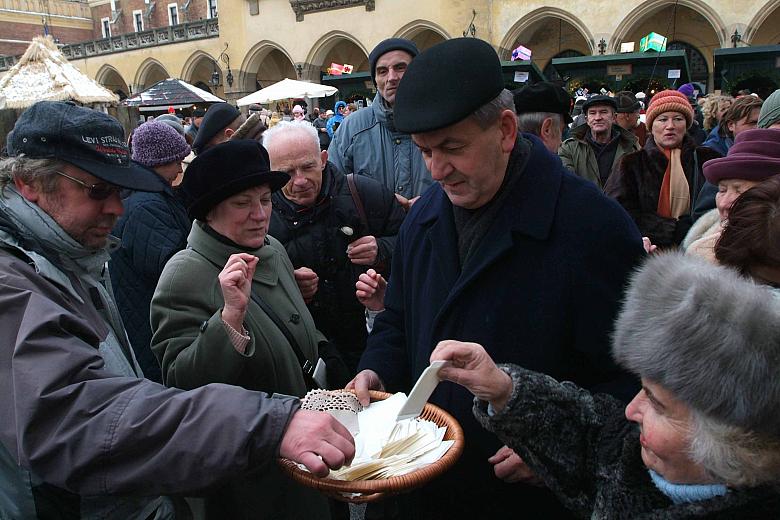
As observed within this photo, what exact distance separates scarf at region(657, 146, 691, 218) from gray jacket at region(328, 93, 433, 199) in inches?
77.9

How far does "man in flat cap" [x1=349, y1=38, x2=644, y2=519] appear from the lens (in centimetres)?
172

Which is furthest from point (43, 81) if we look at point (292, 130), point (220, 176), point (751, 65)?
point (751, 65)

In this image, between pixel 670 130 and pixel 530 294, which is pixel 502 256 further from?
pixel 670 130

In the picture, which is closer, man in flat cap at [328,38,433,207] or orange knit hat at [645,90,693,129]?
man in flat cap at [328,38,433,207]

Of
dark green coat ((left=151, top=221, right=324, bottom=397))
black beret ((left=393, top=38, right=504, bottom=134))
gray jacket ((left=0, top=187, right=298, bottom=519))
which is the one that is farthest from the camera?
dark green coat ((left=151, top=221, right=324, bottom=397))

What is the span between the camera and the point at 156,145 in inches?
153

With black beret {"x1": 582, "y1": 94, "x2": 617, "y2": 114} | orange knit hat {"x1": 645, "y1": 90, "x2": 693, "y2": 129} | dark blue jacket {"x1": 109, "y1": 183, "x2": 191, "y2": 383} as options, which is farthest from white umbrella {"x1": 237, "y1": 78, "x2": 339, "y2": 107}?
dark blue jacket {"x1": 109, "y1": 183, "x2": 191, "y2": 383}

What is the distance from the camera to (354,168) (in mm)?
3998

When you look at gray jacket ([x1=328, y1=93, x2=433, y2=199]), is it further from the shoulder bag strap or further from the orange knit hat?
the orange knit hat

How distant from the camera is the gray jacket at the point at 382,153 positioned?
384cm

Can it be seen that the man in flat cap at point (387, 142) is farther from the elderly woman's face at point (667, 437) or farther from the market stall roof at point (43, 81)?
the market stall roof at point (43, 81)

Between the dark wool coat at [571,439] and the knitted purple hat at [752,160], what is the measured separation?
179cm

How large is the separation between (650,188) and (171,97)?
37.5 ft

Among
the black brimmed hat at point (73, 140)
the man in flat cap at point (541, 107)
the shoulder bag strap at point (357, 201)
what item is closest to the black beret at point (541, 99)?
the man in flat cap at point (541, 107)
